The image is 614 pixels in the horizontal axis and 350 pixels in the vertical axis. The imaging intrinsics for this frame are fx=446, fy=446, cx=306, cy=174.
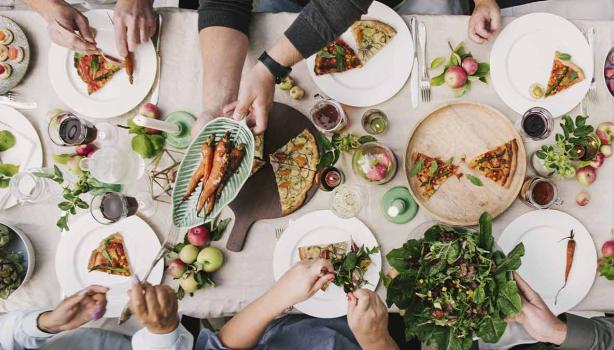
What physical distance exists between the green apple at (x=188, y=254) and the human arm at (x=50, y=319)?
8.5 inches

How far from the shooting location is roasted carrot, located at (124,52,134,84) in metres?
1.24

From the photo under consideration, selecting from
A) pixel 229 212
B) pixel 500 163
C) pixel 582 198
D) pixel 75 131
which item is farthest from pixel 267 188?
pixel 582 198

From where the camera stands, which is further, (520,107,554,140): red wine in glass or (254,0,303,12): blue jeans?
(254,0,303,12): blue jeans

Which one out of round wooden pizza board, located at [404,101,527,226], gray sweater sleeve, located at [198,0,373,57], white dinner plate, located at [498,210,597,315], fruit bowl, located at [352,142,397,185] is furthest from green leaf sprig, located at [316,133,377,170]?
white dinner plate, located at [498,210,597,315]

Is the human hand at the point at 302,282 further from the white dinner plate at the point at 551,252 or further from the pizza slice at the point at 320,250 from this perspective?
the white dinner plate at the point at 551,252

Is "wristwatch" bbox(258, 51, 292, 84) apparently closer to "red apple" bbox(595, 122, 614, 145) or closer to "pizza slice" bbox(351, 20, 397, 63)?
"pizza slice" bbox(351, 20, 397, 63)

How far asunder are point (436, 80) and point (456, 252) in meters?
0.50

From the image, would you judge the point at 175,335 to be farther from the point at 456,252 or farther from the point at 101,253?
the point at 456,252

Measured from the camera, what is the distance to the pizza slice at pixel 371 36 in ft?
4.07

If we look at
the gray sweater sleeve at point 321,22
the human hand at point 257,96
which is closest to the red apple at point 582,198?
the gray sweater sleeve at point 321,22

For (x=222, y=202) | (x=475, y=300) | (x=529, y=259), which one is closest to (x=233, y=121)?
(x=222, y=202)

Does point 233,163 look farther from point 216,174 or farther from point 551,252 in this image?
point 551,252

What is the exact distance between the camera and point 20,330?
3.96ft

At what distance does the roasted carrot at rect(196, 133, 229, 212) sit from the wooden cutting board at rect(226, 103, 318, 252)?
0.47 ft
